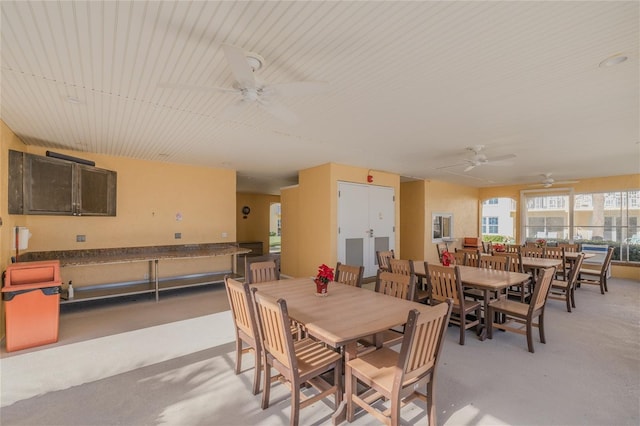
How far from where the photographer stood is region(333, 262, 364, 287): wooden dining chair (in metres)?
3.34

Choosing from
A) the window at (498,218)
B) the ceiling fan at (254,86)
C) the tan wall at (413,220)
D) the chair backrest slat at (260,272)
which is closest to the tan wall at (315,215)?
the tan wall at (413,220)

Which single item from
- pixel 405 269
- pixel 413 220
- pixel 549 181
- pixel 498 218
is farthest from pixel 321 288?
pixel 498 218

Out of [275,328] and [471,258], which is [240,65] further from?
[471,258]

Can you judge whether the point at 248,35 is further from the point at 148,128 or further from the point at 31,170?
the point at 31,170

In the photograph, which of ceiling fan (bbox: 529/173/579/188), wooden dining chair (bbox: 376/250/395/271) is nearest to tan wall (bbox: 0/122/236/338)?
wooden dining chair (bbox: 376/250/395/271)

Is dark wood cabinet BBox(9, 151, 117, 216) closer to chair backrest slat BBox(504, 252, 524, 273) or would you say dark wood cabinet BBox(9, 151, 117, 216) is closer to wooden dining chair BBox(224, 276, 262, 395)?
wooden dining chair BBox(224, 276, 262, 395)

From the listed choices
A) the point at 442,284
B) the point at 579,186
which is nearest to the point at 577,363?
the point at 442,284

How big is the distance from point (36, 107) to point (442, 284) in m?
5.09

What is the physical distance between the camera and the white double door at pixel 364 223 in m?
6.26

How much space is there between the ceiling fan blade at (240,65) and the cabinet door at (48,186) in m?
3.62

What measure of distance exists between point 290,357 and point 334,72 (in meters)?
2.20

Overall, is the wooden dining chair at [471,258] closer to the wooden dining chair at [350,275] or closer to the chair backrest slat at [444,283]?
the chair backrest slat at [444,283]

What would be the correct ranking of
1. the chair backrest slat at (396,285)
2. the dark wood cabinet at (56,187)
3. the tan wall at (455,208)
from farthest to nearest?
1. the tan wall at (455,208)
2. the dark wood cabinet at (56,187)
3. the chair backrest slat at (396,285)

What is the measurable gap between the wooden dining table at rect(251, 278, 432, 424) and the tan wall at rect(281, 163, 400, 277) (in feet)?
9.78
